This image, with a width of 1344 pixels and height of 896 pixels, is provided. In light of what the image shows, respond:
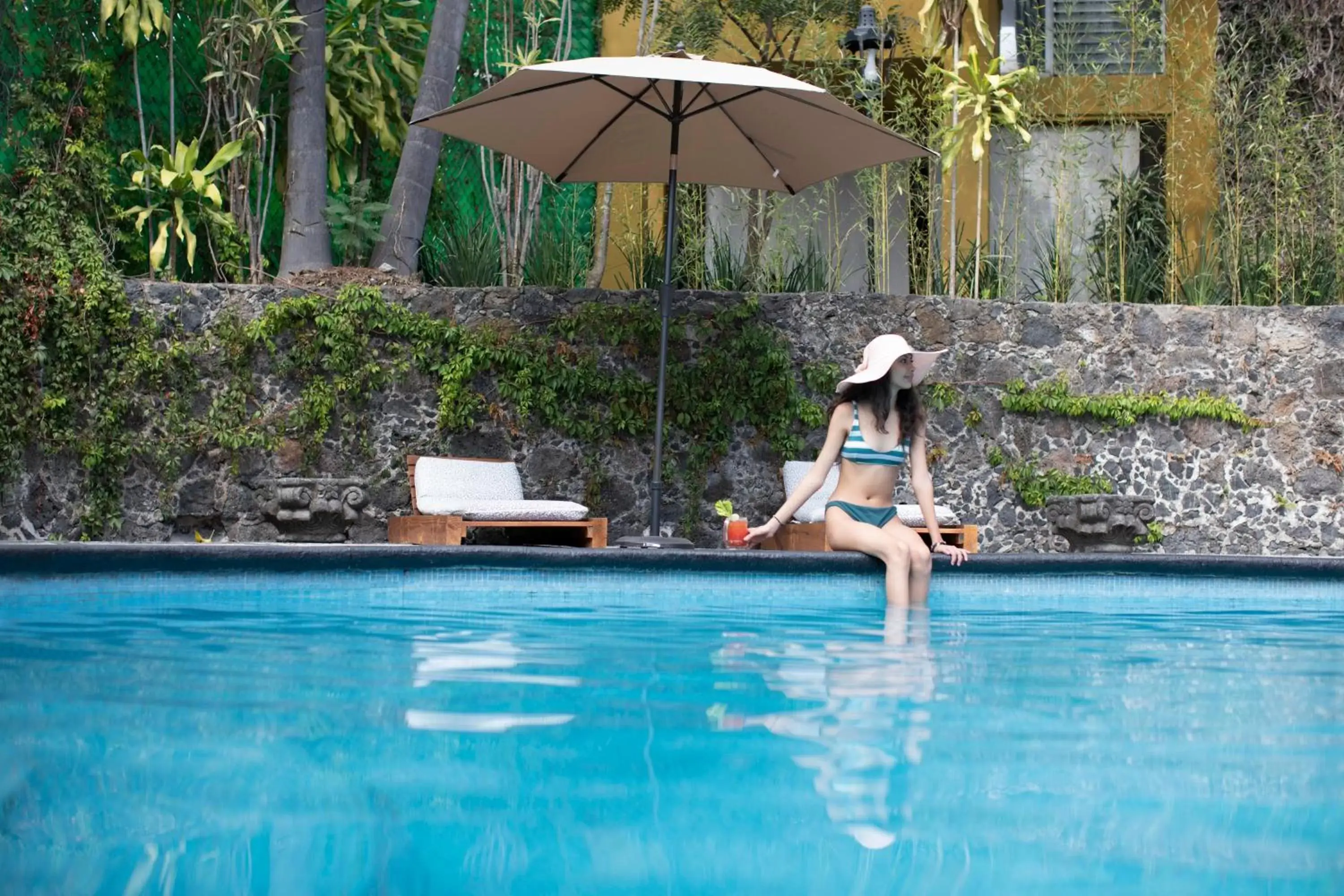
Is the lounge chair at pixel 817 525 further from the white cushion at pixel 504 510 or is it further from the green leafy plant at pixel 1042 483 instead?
the white cushion at pixel 504 510

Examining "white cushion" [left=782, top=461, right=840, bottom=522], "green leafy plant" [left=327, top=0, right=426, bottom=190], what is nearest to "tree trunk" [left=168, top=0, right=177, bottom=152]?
"green leafy plant" [left=327, top=0, right=426, bottom=190]

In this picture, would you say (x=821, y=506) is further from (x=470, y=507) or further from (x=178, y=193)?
(x=178, y=193)

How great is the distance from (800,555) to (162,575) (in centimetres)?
288

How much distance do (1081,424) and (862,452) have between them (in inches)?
136

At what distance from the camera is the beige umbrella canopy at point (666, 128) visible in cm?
781

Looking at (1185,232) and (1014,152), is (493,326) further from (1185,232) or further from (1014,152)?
(1185,232)

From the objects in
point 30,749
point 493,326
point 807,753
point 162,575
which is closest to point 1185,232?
point 493,326

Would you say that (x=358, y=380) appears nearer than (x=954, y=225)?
Yes

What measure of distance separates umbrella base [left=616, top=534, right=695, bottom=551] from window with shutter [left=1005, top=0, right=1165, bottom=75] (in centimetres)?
686

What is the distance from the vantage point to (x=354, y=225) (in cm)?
968

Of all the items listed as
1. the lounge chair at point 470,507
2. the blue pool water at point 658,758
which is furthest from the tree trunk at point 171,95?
the blue pool water at point 658,758

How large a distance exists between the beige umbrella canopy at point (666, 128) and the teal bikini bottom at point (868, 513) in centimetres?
224

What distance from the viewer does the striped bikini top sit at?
21.9ft

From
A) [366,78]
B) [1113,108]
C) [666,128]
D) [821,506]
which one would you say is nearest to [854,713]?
[821,506]
